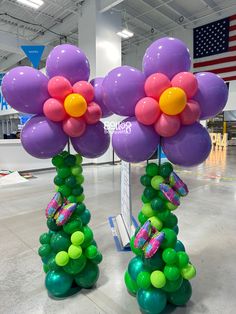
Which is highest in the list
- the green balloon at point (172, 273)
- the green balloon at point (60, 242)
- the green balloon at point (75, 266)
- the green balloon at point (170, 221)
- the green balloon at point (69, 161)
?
the green balloon at point (69, 161)

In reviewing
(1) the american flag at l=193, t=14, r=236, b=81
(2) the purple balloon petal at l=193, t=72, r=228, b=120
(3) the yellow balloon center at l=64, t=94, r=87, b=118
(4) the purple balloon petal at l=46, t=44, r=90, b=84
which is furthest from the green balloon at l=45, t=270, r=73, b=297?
(1) the american flag at l=193, t=14, r=236, b=81

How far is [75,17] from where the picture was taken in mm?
8766

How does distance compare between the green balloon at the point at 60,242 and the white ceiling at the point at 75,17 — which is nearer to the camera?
the green balloon at the point at 60,242

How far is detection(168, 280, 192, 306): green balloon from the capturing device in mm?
1597

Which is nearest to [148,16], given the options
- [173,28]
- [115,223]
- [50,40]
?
[173,28]

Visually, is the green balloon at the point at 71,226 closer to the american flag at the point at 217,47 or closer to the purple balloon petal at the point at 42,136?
the purple balloon petal at the point at 42,136

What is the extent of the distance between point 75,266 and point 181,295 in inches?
29.1

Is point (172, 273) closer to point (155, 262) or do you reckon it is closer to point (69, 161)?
point (155, 262)

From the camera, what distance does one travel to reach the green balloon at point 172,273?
→ 145 centimetres

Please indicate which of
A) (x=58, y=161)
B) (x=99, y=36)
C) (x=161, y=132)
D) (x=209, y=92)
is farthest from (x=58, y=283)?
(x=99, y=36)

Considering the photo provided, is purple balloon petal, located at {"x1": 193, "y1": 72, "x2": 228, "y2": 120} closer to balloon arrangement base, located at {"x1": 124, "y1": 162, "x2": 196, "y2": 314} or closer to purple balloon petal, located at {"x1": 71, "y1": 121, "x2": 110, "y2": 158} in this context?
balloon arrangement base, located at {"x1": 124, "y1": 162, "x2": 196, "y2": 314}

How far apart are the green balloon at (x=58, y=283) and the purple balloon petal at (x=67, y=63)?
1.36m

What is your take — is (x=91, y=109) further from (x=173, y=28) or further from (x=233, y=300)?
(x=173, y=28)

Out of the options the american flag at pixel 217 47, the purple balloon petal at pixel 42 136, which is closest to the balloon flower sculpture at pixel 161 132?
the purple balloon petal at pixel 42 136
